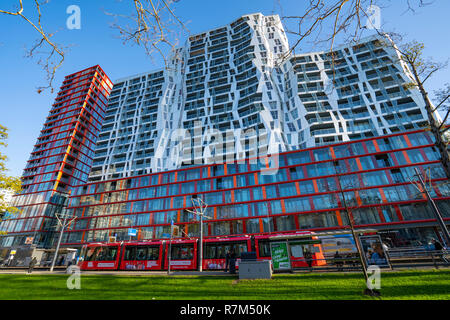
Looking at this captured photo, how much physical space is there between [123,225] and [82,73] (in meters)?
67.3

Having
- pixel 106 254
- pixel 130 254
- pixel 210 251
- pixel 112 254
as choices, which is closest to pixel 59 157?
pixel 106 254

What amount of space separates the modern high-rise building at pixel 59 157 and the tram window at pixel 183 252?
47335mm

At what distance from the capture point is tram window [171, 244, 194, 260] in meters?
19.2

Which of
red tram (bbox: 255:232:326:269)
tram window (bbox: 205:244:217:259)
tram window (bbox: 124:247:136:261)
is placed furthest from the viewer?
tram window (bbox: 124:247:136:261)

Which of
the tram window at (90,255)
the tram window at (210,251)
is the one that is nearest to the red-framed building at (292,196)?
the tram window at (210,251)

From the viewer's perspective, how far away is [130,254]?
2028 cm

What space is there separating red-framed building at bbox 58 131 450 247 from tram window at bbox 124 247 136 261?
17.1 m

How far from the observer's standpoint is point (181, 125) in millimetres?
58250

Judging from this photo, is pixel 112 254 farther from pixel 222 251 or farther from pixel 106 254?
pixel 222 251

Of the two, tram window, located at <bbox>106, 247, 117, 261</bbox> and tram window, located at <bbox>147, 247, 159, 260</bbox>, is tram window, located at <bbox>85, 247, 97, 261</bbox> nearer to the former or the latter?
tram window, located at <bbox>106, 247, 117, 261</bbox>

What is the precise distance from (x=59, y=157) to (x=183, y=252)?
5942 cm

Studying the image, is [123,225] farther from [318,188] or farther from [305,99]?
[305,99]

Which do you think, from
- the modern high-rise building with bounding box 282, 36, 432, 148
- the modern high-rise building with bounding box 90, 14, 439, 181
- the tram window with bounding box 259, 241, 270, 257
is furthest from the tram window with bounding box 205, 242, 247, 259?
the modern high-rise building with bounding box 282, 36, 432, 148

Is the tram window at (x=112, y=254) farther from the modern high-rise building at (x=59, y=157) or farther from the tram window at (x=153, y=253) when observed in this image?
the modern high-rise building at (x=59, y=157)
